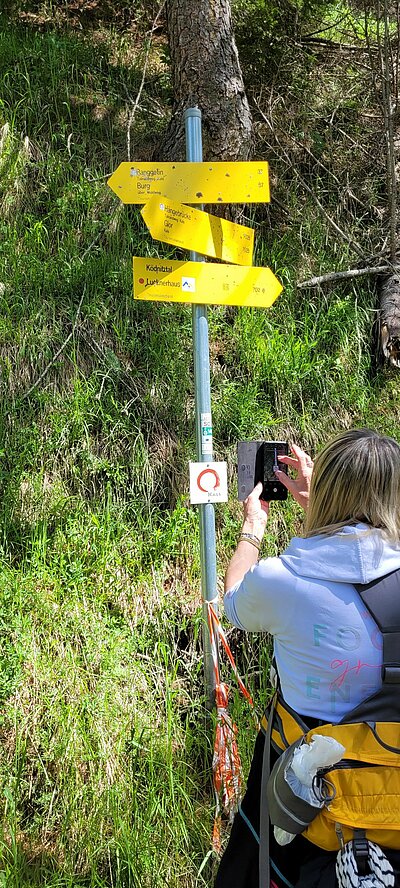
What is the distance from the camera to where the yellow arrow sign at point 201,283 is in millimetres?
2713

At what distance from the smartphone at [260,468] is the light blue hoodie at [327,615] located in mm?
709

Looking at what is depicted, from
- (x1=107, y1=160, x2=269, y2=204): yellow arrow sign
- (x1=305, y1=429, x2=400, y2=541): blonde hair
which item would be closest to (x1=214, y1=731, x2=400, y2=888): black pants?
(x1=305, y1=429, x2=400, y2=541): blonde hair

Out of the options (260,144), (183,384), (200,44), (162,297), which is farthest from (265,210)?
(162,297)

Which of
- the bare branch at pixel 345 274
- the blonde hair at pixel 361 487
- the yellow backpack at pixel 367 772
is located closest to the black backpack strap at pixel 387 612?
the yellow backpack at pixel 367 772

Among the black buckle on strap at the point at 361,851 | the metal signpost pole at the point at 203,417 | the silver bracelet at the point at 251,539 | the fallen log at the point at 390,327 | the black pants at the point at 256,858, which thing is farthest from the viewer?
the fallen log at the point at 390,327

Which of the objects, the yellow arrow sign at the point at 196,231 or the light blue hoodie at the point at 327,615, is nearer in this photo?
the light blue hoodie at the point at 327,615

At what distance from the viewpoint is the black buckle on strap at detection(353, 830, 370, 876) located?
4.75ft

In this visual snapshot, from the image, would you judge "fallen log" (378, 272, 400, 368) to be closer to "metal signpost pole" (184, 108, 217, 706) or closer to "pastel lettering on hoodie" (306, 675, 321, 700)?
"metal signpost pole" (184, 108, 217, 706)

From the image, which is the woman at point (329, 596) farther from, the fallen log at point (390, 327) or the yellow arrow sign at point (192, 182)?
the fallen log at point (390, 327)

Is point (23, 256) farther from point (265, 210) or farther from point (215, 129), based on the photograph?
point (265, 210)

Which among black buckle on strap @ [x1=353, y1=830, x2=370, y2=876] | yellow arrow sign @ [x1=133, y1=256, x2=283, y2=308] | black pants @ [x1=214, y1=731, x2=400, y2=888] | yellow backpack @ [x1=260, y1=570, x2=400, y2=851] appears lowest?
black pants @ [x1=214, y1=731, x2=400, y2=888]

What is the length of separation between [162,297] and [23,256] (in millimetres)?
1881

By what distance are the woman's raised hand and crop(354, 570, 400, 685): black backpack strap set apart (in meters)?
0.69

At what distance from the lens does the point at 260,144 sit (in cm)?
→ 529
